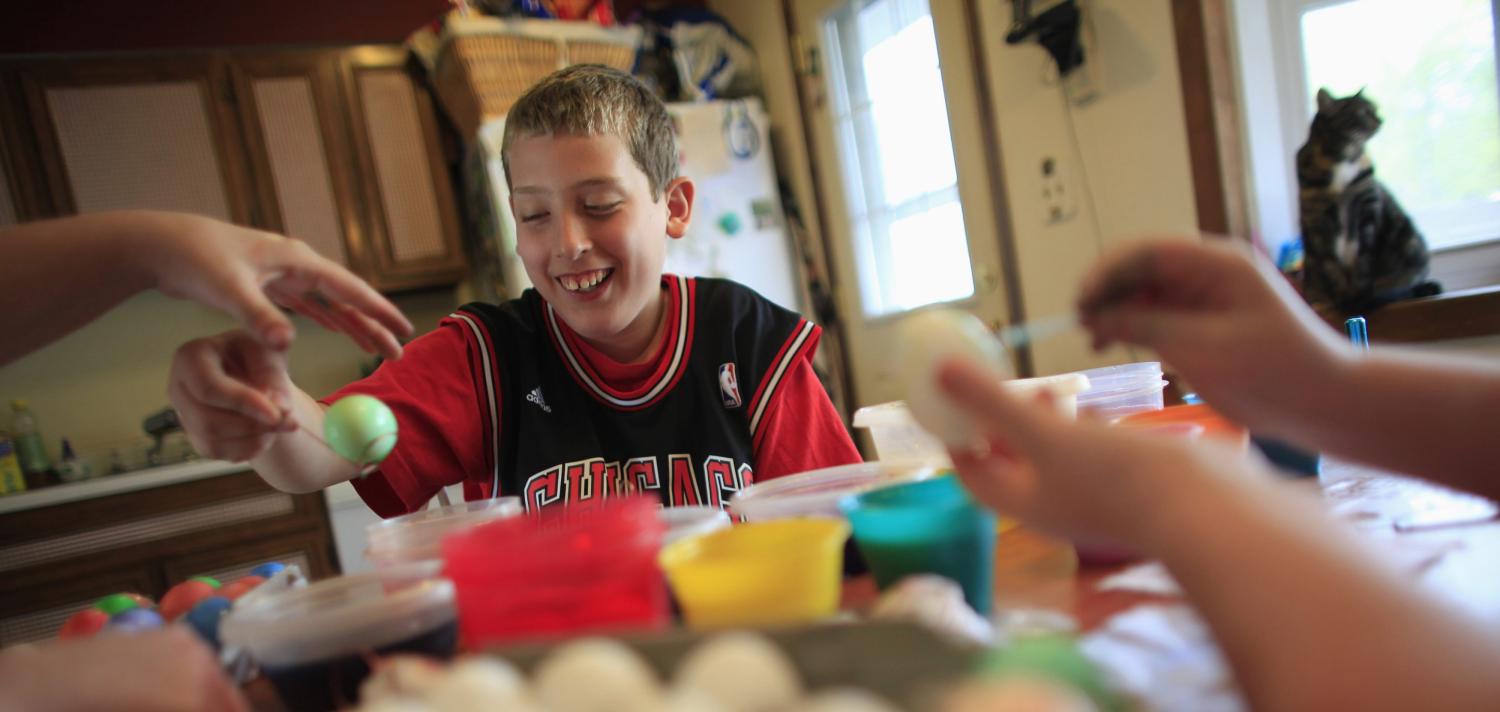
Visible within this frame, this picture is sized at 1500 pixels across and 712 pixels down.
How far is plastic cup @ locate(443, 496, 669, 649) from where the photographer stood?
46cm

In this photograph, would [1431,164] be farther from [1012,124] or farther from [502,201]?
[502,201]

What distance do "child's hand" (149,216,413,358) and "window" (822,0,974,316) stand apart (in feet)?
6.83

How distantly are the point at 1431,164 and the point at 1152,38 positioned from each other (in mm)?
629

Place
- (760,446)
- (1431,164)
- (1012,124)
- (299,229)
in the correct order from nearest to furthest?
(760,446) → (1431,164) → (1012,124) → (299,229)

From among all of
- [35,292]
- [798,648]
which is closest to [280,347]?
[35,292]

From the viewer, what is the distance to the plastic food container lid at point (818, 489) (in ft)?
2.14

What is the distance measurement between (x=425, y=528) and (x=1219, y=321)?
0.66 meters

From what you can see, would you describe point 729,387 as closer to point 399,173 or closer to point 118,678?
point 118,678

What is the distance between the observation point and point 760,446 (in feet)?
4.06

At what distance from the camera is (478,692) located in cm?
36

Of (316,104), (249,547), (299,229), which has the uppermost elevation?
(316,104)

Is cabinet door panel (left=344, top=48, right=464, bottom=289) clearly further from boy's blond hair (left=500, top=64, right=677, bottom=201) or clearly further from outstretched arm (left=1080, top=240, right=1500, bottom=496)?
outstretched arm (left=1080, top=240, right=1500, bottom=496)

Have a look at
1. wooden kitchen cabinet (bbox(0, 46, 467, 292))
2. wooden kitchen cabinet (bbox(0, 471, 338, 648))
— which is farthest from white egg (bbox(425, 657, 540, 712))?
wooden kitchen cabinet (bbox(0, 46, 467, 292))

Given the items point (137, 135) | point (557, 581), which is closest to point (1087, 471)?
point (557, 581)
